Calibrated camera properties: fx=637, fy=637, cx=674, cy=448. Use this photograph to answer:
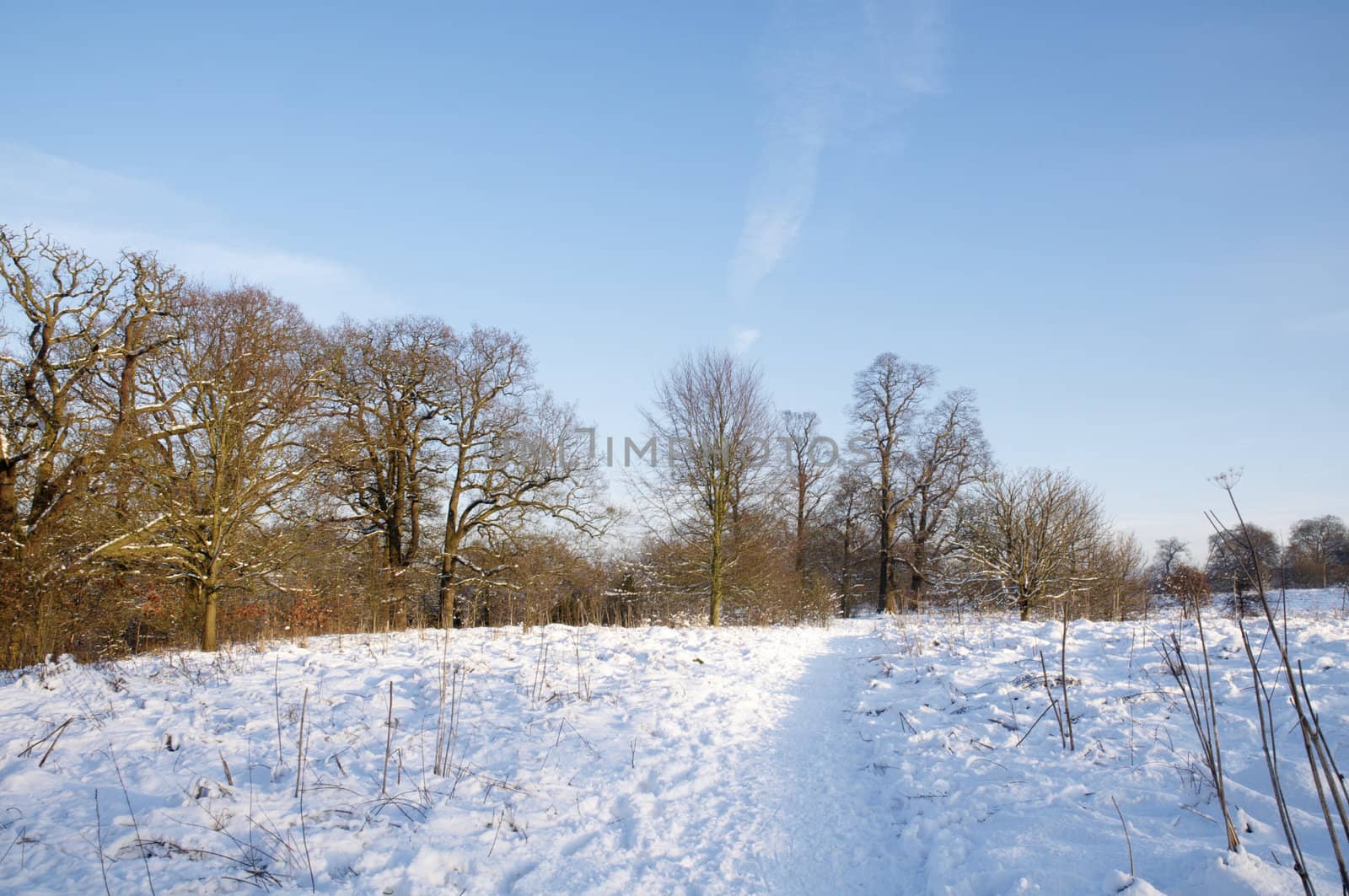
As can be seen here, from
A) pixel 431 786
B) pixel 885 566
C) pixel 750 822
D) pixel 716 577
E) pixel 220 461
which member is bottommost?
pixel 750 822

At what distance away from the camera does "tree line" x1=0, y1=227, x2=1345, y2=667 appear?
1062 cm

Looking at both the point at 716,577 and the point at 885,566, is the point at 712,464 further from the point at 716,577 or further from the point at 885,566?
the point at 885,566

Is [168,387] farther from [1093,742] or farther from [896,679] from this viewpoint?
[1093,742]

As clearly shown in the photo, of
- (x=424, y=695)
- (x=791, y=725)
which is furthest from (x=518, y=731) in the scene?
(x=791, y=725)

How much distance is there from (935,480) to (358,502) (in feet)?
70.0

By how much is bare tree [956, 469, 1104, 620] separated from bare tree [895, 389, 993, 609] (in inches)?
288

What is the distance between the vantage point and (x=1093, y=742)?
429cm

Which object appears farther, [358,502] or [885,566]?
[885,566]

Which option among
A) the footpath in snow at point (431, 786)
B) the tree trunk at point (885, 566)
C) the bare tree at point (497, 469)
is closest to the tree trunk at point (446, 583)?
the bare tree at point (497, 469)

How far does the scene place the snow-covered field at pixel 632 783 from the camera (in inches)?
120

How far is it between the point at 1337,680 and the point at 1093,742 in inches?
95.8

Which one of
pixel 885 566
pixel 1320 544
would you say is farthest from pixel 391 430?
pixel 1320 544

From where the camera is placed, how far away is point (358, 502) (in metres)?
18.0

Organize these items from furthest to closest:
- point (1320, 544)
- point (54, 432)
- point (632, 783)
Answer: point (1320, 544) → point (54, 432) → point (632, 783)
